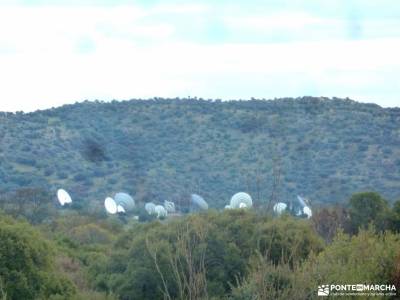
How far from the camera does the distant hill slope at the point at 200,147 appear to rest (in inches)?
2169

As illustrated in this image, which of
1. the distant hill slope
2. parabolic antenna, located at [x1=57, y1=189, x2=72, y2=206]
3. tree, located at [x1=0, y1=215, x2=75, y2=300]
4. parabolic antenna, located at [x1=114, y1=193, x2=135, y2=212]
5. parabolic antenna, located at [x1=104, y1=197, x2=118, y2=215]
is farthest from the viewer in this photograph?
Answer: the distant hill slope

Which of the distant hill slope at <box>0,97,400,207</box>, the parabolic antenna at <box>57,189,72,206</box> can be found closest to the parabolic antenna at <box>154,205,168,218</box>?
the distant hill slope at <box>0,97,400,207</box>

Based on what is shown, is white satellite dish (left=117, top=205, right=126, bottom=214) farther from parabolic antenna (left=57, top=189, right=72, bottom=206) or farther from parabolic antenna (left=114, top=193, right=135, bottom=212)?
parabolic antenna (left=57, top=189, right=72, bottom=206)

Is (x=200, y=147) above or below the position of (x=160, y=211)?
above

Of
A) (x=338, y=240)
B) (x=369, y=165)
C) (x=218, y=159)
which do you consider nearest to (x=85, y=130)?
(x=218, y=159)

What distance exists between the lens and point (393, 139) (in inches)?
2419

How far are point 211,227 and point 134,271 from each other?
8.88 ft

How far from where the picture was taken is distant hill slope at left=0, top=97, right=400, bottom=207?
181 feet

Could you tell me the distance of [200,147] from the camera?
62.7 meters

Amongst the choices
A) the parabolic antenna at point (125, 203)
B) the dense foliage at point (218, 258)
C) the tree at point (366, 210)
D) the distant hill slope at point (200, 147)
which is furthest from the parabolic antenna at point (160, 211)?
the tree at point (366, 210)

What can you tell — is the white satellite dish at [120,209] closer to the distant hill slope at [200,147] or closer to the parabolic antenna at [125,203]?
the parabolic antenna at [125,203]

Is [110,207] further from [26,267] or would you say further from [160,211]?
[26,267]

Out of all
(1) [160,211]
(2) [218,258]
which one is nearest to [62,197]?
(1) [160,211]

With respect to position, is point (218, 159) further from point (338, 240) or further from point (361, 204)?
point (338, 240)
